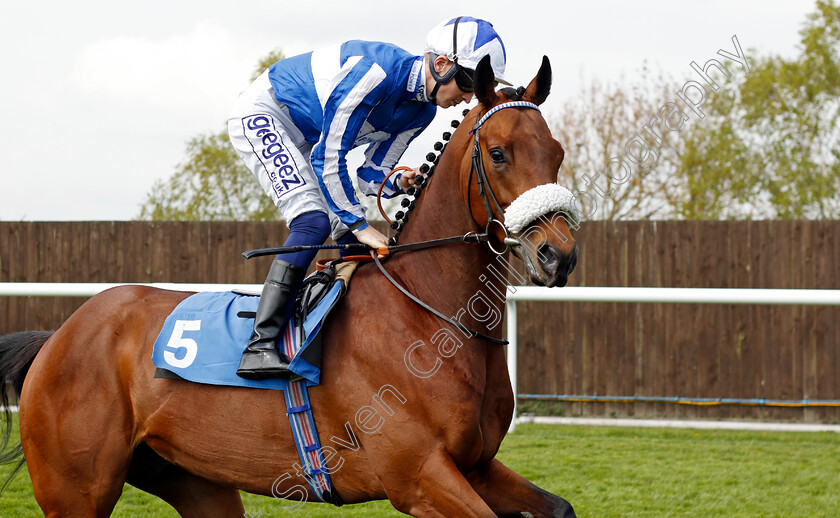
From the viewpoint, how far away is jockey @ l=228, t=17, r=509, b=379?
3057mm

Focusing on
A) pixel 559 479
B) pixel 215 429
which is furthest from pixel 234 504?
pixel 559 479

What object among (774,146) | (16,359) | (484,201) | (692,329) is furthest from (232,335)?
(774,146)

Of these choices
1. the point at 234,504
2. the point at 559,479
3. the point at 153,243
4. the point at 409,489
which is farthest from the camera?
the point at 153,243

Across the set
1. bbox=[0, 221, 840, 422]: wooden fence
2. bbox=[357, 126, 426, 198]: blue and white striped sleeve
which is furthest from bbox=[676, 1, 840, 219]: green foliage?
bbox=[357, 126, 426, 198]: blue and white striped sleeve

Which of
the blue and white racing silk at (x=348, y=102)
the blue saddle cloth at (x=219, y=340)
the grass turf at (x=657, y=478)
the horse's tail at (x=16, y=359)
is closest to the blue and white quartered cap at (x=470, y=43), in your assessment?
the blue and white racing silk at (x=348, y=102)

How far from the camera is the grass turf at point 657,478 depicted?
4855 mm

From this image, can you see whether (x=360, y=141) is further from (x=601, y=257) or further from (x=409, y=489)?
(x=601, y=257)

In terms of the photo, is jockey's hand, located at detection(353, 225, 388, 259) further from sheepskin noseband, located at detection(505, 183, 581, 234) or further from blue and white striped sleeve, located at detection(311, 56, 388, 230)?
sheepskin noseband, located at detection(505, 183, 581, 234)

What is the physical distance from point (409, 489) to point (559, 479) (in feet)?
9.58

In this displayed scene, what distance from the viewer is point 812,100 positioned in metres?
15.6

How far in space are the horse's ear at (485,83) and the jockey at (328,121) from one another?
0.24 meters

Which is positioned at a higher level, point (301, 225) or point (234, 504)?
point (301, 225)

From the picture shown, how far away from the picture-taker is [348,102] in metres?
3.04

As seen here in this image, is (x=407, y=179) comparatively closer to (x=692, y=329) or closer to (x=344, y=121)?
(x=344, y=121)
